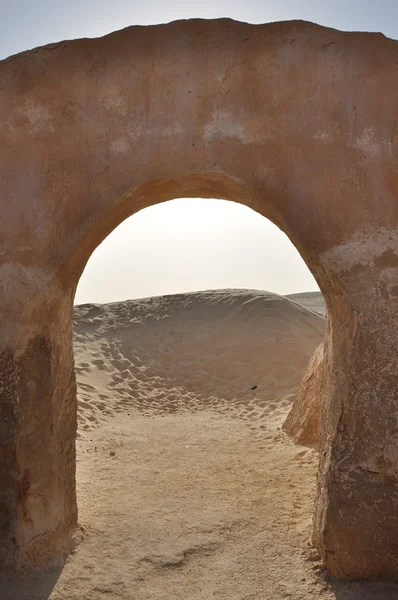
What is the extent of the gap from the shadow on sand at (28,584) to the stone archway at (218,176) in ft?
0.36

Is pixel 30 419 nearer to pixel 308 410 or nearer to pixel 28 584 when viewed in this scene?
pixel 28 584

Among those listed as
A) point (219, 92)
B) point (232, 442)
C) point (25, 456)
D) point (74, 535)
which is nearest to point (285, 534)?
point (74, 535)

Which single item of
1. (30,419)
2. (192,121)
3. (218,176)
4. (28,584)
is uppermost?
(192,121)

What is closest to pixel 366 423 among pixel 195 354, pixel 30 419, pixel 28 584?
pixel 30 419

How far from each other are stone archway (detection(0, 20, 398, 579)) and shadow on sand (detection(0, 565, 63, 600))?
110mm

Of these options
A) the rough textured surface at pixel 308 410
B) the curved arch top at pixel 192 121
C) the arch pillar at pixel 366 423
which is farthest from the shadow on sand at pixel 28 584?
the rough textured surface at pixel 308 410

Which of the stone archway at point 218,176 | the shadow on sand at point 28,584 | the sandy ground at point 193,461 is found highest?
the stone archway at point 218,176

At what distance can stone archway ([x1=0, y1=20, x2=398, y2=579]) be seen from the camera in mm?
3592

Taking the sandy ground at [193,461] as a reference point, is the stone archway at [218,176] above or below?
above

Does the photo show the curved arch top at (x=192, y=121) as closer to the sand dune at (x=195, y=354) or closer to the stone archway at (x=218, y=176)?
the stone archway at (x=218, y=176)

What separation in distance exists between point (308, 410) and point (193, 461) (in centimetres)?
159

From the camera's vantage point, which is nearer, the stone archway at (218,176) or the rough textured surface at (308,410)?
the stone archway at (218,176)

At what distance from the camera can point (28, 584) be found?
3.60 metres

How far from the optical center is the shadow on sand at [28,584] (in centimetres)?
350
